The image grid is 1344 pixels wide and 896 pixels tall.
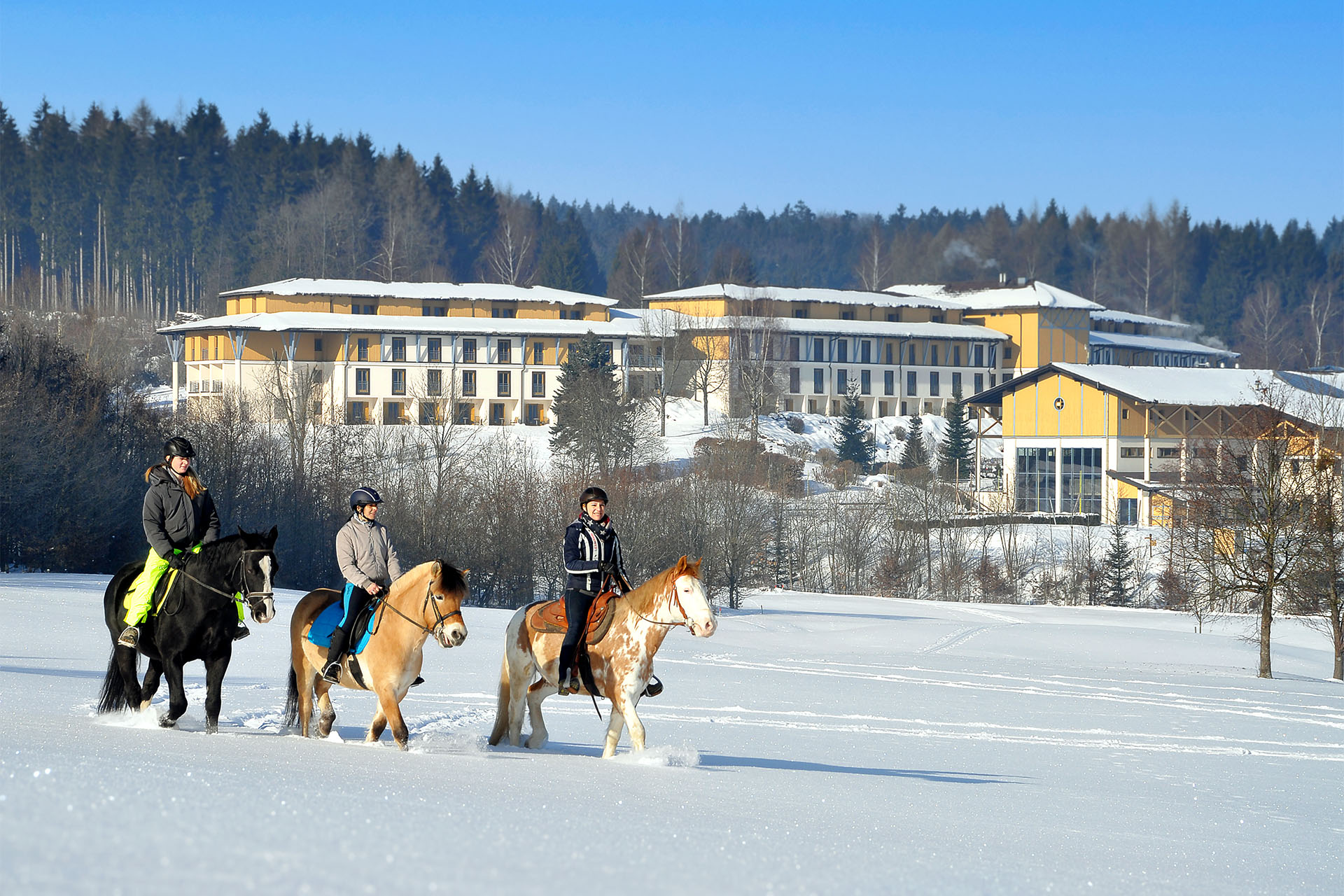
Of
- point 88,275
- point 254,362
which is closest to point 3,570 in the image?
point 254,362

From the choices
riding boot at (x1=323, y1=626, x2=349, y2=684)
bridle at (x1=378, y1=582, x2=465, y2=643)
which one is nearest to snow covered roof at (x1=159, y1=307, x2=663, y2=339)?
riding boot at (x1=323, y1=626, x2=349, y2=684)

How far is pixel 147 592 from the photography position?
33.7 feet

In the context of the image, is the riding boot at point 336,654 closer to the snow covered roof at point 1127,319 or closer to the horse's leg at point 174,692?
the horse's leg at point 174,692

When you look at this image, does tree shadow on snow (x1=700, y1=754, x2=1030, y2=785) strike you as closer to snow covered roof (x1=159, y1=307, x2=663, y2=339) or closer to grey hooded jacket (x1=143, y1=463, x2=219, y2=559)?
grey hooded jacket (x1=143, y1=463, x2=219, y2=559)

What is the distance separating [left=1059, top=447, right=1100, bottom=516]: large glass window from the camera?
236 feet

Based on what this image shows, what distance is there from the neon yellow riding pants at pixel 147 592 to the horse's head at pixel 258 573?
365mm

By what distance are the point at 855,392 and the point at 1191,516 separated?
215 ft

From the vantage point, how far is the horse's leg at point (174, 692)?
998 centimetres

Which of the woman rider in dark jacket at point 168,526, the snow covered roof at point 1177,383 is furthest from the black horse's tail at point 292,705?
the snow covered roof at point 1177,383

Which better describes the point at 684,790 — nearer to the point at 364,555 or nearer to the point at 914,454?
the point at 364,555

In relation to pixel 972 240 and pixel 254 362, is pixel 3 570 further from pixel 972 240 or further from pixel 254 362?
pixel 972 240

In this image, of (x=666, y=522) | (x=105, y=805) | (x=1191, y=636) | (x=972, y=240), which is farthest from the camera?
(x=972, y=240)

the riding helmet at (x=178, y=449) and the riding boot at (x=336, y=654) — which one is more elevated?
the riding helmet at (x=178, y=449)

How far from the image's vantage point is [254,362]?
295 ft
